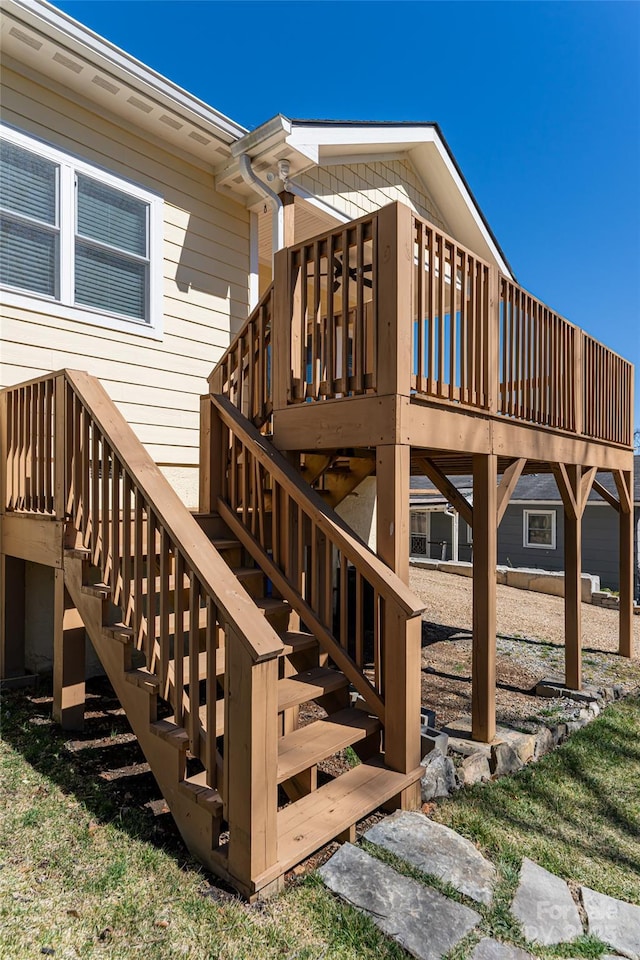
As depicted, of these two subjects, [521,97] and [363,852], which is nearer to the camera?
[363,852]

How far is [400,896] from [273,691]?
0.98m

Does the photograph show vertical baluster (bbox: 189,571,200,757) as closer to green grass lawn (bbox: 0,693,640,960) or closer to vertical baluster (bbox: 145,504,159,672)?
vertical baluster (bbox: 145,504,159,672)

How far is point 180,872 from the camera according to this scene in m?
2.34

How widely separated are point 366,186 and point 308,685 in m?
6.35

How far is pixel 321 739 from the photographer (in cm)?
296

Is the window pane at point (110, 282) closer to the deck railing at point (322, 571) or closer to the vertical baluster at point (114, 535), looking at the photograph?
the deck railing at point (322, 571)

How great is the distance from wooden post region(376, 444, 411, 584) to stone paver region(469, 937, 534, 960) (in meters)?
1.72

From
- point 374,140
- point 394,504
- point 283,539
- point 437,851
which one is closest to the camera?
point 437,851

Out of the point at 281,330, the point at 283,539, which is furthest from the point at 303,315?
the point at 283,539

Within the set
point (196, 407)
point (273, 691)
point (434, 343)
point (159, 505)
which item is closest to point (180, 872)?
point (273, 691)

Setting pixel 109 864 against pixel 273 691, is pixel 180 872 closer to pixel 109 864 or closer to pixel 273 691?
pixel 109 864

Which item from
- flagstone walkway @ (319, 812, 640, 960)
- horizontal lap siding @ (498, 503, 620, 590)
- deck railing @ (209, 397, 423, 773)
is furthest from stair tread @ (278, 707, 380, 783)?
horizontal lap siding @ (498, 503, 620, 590)

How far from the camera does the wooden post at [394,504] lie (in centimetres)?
329

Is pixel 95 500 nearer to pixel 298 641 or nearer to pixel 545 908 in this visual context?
pixel 298 641
